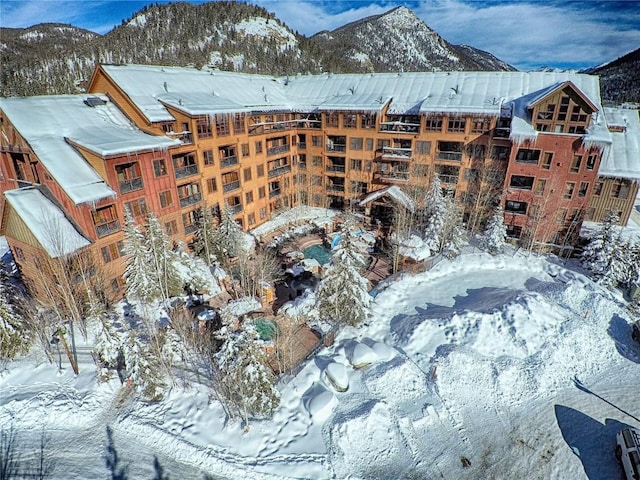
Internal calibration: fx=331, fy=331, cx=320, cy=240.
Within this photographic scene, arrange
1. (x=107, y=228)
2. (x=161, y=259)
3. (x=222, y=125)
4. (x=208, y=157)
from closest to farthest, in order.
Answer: (x=161, y=259) < (x=107, y=228) < (x=208, y=157) < (x=222, y=125)

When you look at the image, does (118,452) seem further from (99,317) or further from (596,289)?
(596,289)

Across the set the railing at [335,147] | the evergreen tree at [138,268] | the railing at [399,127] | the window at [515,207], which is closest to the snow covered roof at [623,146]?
the window at [515,207]

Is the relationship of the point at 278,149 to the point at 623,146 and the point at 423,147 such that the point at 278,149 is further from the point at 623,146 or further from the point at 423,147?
the point at 623,146

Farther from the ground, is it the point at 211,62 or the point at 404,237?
the point at 211,62

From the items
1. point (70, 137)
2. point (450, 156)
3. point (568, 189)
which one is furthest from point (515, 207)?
point (70, 137)

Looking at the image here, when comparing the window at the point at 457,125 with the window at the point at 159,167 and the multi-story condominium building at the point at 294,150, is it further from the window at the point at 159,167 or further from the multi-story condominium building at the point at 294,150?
the window at the point at 159,167

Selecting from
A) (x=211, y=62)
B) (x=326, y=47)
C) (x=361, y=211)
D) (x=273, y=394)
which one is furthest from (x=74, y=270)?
→ (x=326, y=47)
